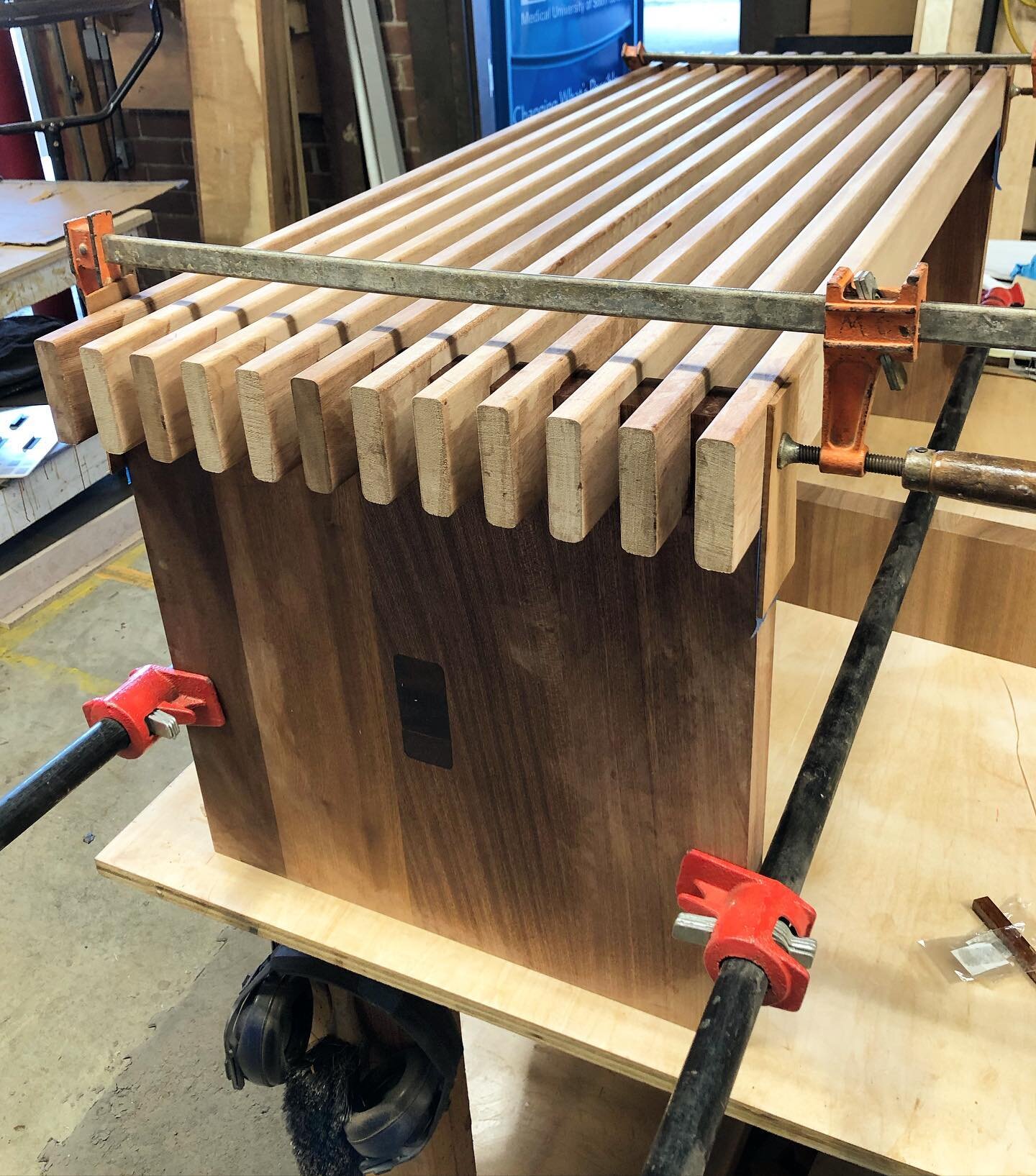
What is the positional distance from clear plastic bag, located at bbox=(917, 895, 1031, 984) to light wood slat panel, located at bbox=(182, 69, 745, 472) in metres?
0.66

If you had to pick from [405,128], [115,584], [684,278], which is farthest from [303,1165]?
[405,128]

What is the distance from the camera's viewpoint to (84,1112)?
1784 millimetres

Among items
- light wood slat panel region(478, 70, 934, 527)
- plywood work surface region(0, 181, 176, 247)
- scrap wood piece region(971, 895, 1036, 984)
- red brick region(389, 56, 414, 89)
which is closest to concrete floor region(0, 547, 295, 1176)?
plywood work surface region(0, 181, 176, 247)

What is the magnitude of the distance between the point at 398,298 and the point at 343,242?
11cm

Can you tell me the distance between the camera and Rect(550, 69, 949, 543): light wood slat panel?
0.59m

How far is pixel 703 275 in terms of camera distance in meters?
0.72

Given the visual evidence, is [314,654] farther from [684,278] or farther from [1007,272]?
[1007,272]

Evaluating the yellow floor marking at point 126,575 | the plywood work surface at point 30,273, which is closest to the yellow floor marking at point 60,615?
the yellow floor marking at point 126,575

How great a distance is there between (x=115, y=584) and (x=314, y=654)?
7.94 feet

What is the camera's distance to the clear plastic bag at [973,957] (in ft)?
2.78

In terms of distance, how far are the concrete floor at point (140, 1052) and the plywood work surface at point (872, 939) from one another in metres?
0.76

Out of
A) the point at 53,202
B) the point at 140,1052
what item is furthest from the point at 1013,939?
the point at 53,202

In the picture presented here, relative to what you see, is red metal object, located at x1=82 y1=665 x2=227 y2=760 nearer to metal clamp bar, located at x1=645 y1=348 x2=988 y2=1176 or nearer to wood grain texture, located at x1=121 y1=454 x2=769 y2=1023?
wood grain texture, located at x1=121 y1=454 x2=769 y2=1023

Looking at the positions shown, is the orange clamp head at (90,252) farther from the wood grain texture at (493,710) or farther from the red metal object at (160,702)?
the red metal object at (160,702)
